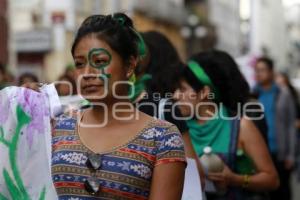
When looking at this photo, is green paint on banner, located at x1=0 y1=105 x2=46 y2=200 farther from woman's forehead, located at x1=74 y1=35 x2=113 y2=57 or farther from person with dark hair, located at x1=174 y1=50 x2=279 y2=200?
person with dark hair, located at x1=174 y1=50 x2=279 y2=200

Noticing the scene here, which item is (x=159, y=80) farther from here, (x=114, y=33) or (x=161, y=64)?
(x=114, y=33)

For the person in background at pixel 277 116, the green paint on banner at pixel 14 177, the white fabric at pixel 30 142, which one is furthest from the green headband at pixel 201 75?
the person in background at pixel 277 116

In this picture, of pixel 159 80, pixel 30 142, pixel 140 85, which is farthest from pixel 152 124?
pixel 159 80

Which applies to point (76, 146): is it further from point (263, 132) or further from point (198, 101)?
point (263, 132)

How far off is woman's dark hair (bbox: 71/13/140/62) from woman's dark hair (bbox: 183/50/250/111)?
5.57 feet

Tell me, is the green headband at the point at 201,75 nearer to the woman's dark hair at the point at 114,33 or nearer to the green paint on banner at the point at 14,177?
the woman's dark hair at the point at 114,33

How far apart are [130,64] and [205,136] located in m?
1.82

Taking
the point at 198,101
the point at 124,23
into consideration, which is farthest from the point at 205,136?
the point at 124,23

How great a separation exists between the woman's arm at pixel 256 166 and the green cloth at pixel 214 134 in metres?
0.09

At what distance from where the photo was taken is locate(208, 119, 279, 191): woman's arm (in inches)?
179

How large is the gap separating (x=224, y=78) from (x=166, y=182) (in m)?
1.99

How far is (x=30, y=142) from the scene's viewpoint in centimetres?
304

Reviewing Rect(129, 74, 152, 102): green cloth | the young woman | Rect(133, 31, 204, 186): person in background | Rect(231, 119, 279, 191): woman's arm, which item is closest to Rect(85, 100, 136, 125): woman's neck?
the young woman

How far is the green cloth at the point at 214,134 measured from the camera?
15.3 feet
